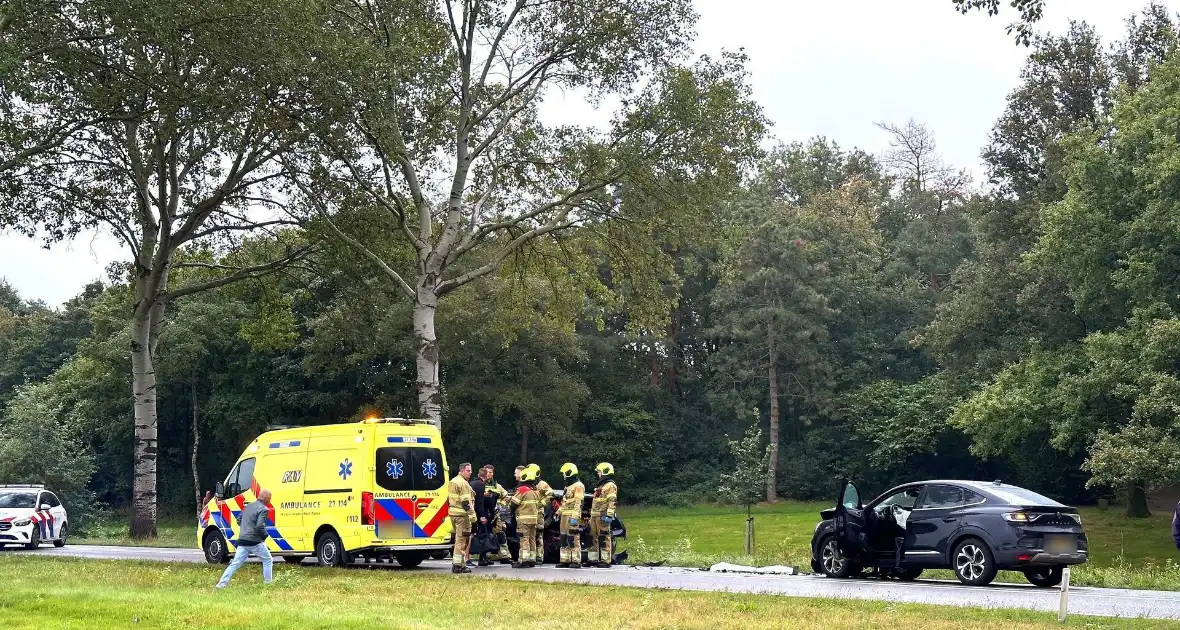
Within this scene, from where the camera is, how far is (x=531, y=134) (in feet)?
102

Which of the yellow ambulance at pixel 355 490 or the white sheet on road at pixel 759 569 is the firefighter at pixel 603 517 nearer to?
the white sheet on road at pixel 759 569

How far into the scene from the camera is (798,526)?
50.8m

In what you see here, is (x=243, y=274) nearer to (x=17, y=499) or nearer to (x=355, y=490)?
(x=17, y=499)

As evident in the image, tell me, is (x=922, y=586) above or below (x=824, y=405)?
below

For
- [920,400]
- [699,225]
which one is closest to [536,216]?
[699,225]

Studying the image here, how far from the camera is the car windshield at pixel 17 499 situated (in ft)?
102

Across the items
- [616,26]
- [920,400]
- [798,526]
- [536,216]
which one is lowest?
[798,526]

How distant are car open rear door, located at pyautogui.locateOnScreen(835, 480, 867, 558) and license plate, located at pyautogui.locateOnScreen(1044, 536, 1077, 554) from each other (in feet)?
8.98

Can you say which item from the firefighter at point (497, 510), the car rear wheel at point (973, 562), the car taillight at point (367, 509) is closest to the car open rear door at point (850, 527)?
Result: the car rear wheel at point (973, 562)

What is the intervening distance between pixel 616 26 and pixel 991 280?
27.2 meters

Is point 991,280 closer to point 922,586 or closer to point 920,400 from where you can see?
point 920,400

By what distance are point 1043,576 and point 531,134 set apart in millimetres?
16980

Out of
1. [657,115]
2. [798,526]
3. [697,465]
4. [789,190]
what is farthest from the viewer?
[789,190]

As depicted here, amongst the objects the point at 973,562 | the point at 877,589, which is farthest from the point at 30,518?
the point at 973,562
